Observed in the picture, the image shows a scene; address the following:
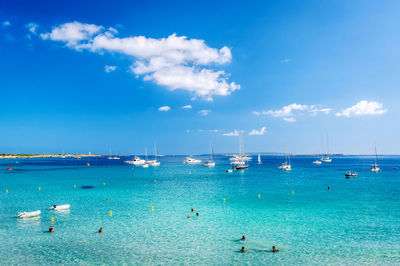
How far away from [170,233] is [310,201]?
2994 cm

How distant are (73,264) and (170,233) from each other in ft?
36.3

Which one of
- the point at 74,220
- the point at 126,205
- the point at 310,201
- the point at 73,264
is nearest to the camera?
the point at 73,264

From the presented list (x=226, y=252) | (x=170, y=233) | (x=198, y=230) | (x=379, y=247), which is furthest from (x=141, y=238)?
(x=379, y=247)

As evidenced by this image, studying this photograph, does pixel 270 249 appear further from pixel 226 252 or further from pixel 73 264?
pixel 73 264

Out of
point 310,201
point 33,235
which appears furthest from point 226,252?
point 310,201

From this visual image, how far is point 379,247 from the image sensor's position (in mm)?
27469

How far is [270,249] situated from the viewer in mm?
27062

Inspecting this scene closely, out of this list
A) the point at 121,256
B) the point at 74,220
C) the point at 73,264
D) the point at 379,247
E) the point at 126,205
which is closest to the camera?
the point at 73,264

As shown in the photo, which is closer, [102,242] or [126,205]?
[102,242]

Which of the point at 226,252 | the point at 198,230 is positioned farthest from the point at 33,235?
the point at 226,252

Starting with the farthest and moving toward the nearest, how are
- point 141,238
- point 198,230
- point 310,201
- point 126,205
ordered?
point 310,201, point 126,205, point 198,230, point 141,238

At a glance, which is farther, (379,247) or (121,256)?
(379,247)

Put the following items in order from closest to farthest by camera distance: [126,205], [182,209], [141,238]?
1. [141,238]
2. [182,209]
3. [126,205]

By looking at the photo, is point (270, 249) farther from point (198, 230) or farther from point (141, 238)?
point (141, 238)
